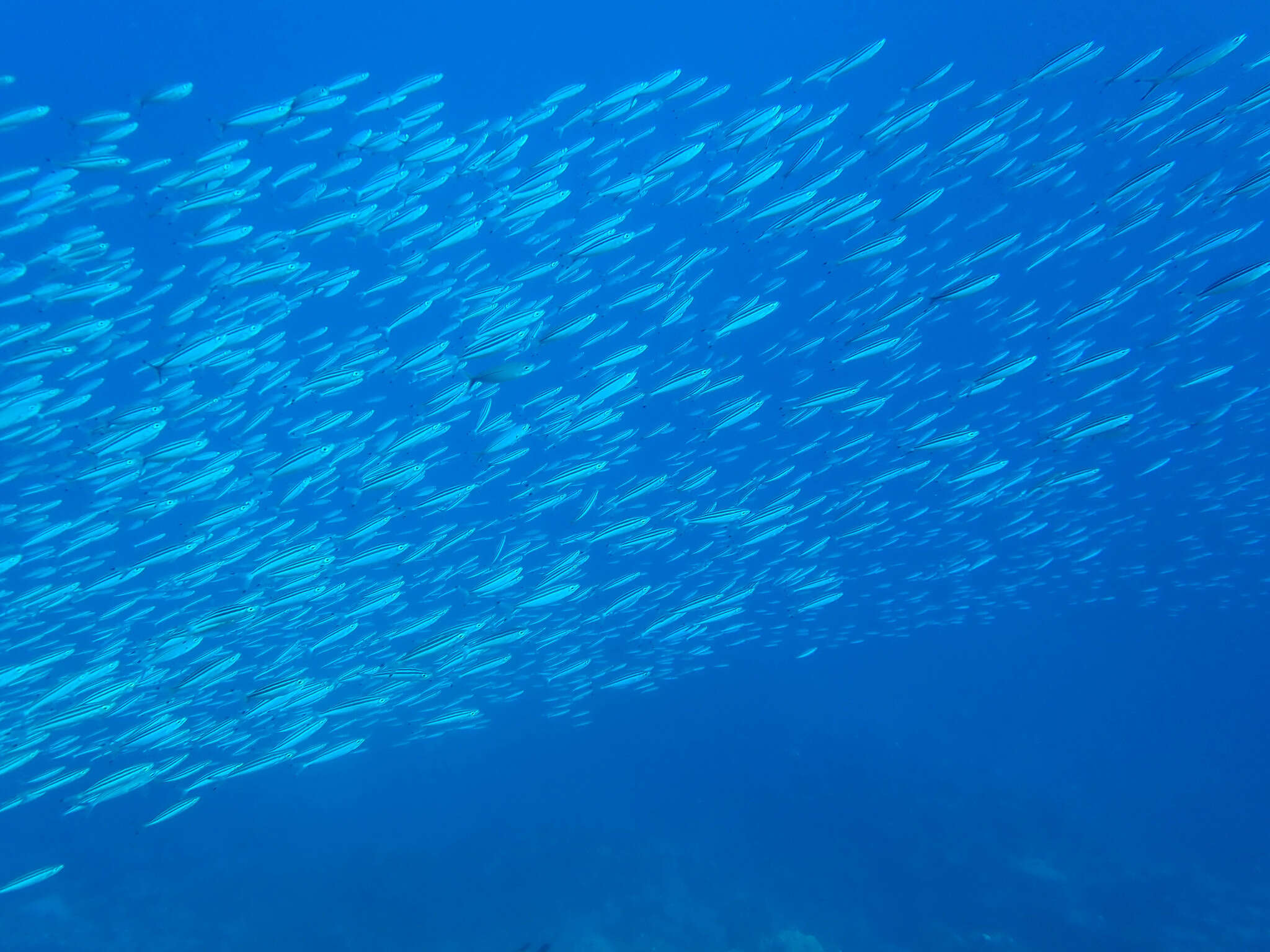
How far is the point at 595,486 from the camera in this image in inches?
1009

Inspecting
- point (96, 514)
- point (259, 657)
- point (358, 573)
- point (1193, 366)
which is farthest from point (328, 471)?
point (1193, 366)

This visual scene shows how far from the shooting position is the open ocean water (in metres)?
8.31

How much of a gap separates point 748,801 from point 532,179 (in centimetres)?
1904

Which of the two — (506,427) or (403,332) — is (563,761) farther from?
(506,427)

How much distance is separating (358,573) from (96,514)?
10.3 meters

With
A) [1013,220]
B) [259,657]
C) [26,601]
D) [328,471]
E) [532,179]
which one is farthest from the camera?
[1013,220]

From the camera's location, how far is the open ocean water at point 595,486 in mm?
8312

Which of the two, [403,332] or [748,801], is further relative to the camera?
[403,332]

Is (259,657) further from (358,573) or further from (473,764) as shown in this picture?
(473,764)

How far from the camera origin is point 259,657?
15.4 meters

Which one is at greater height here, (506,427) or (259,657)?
(259,657)

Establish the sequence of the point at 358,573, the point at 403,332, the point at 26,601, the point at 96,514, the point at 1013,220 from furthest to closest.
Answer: the point at 1013,220, the point at 403,332, the point at 358,573, the point at 96,514, the point at 26,601

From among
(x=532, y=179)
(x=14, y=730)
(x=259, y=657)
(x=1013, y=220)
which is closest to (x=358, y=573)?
(x=259, y=657)

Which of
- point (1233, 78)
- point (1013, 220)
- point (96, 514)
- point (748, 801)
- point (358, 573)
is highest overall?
point (1013, 220)
